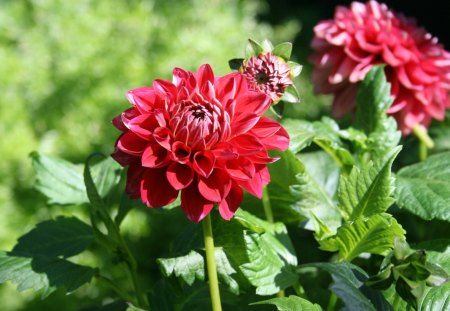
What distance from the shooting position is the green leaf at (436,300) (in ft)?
2.14

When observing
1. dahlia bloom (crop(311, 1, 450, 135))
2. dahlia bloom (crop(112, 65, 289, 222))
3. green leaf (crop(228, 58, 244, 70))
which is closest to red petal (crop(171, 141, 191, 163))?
dahlia bloom (crop(112, 65, 289, 222))

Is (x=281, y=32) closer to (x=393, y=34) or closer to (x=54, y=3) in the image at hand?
(x=54, y=3)

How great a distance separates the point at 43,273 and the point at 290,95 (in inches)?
12.6

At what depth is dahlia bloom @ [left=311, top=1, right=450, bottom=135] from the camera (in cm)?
96

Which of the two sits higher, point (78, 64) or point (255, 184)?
point (78, 64)

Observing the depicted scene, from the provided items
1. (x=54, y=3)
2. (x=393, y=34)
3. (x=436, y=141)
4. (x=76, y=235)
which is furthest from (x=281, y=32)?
(x=76, y=235)

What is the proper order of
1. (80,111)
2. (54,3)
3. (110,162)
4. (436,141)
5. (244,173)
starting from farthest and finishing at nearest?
1. (54,3)
2. (80,111)
3. (436,141)
4. (110,162)
5. (244,173)

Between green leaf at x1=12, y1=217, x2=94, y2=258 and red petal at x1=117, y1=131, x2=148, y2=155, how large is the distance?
0.25 metres

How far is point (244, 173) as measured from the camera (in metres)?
0.60

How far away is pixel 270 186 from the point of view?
2.76 ft

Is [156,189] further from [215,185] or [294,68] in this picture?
[294,68]

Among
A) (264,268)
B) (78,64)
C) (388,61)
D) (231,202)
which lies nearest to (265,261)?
(264,268)

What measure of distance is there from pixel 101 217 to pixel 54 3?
175cm

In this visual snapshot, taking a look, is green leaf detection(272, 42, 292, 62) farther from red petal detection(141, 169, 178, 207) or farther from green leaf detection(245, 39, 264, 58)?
red petal detection(141, 169, 178, 207)
